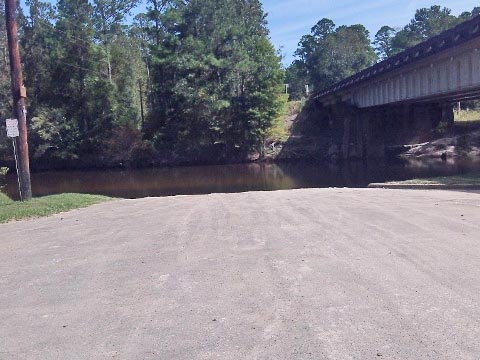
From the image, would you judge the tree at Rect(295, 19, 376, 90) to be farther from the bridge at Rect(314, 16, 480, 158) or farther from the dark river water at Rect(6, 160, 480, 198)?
the dark river water at Rect(6, 160, 480, 198)

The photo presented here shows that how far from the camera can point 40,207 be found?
18.9 metres

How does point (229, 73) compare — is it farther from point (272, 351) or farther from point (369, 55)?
point (272, 351)

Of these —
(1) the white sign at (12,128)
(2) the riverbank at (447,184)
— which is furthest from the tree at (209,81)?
(1) the white sign at (12,128)

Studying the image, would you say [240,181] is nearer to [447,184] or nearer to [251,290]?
[447,184]

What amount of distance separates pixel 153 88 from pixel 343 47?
41.9 m

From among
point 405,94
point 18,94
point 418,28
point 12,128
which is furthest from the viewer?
point 418,28

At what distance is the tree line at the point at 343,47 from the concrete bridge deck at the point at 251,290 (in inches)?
2979

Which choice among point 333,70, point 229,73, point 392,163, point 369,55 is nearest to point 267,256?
point 392,163

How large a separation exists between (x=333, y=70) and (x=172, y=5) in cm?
3527

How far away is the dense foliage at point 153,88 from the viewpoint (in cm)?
5962

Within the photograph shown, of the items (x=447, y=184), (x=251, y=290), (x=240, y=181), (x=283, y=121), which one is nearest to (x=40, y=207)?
(x=251, y=290)

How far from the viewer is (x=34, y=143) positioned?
60.9 metres

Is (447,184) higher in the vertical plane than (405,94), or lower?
lower

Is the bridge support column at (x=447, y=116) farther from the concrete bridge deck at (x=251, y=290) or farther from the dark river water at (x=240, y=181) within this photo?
the concrete bridge deck at (x=251, y=290)
